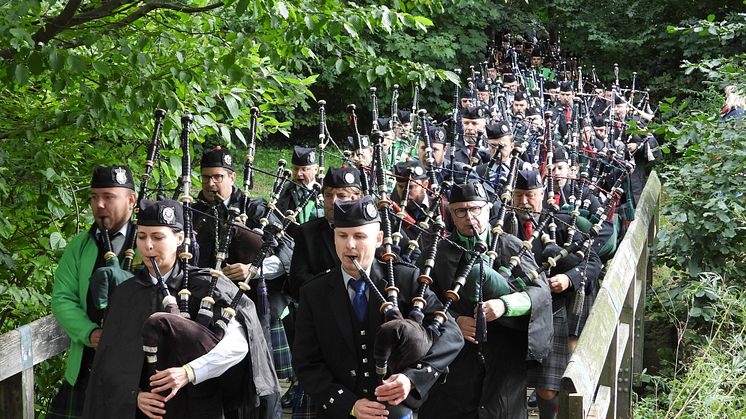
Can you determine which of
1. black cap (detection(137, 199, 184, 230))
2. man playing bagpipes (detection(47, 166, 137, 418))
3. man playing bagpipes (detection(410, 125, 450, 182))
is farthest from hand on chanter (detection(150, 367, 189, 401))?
man playing bagpipes (detection(410, 125, 450, 182))

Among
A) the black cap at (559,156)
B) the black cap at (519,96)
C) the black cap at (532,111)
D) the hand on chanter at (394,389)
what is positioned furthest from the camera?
the black cap at (519,96)

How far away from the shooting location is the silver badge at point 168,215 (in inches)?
173

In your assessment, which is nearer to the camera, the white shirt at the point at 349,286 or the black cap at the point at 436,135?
the white shirt at the point at 349,286

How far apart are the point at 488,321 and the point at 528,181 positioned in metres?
1.69

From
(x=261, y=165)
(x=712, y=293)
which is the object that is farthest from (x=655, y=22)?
(x=712, y=293)

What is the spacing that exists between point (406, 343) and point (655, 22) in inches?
765

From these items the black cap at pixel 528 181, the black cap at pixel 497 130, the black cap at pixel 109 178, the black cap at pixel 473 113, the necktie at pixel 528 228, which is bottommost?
the black cap at pixel 473 113

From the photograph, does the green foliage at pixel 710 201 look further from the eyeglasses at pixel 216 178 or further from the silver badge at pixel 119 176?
the silver badge at pixel 119 176

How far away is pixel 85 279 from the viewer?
5.02 m

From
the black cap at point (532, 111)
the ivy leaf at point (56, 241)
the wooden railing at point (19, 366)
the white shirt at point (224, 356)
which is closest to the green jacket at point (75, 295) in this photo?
the wooden railing at point (19, 366)

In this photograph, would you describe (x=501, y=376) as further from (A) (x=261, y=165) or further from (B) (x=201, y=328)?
(A) (x=261, y=165)

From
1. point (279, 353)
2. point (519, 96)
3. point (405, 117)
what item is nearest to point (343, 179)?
point (279, 353)

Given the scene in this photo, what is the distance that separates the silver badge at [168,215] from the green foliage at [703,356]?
2.69 metres

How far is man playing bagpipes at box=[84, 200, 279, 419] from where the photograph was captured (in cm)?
425
